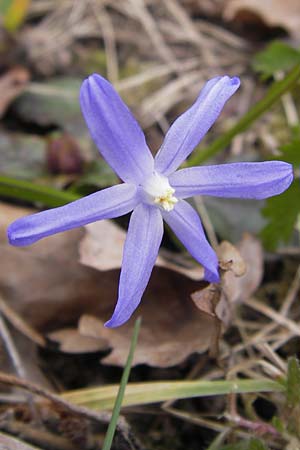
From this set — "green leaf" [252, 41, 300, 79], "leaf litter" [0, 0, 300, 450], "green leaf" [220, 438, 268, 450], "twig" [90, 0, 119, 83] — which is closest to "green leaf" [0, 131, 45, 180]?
"leaf litter" [0, 0, 300, 450]

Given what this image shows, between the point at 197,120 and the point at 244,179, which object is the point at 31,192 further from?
the point at 244,179

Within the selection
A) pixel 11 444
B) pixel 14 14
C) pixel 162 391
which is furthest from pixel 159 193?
pixel 14 14

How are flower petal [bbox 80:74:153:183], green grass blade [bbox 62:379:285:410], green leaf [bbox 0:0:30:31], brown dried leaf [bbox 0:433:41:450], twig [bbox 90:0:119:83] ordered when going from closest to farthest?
flower petal [bbox 80:74:153:183] → brown dried leaf [bbox 0:433:41:450] → green grass blade [bbox 62:379:285:410] → green leaf [bbox 0:0:30:31] → twig [bbox 90:0:119:83]

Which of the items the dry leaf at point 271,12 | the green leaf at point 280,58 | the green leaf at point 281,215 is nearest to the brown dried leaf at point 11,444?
the green leaf at point 281,215

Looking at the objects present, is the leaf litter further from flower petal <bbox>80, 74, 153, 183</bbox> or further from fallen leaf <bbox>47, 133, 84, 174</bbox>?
flower petal <bbox>80, 74, 153, 183</bbox>

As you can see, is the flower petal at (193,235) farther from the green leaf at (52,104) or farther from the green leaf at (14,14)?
the green leaf at (14,14)
